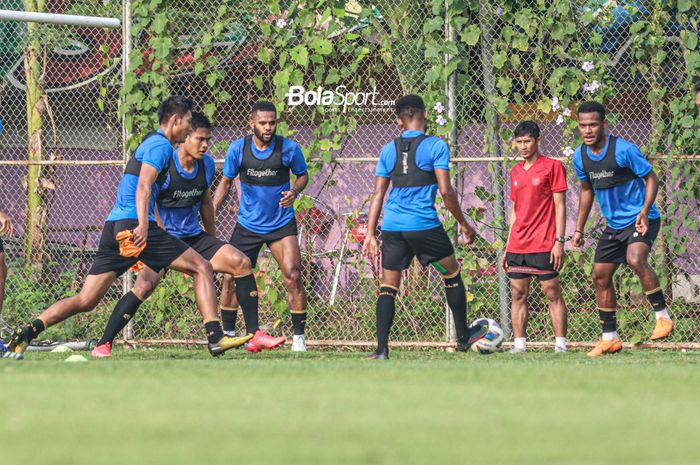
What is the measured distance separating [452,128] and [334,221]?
1781 millimetres

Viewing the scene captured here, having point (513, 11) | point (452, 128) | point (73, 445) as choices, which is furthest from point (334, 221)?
point (73, 445)

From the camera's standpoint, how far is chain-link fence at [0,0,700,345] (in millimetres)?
12852

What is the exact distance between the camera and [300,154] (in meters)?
11.9

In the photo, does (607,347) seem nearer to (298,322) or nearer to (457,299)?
(457,299)

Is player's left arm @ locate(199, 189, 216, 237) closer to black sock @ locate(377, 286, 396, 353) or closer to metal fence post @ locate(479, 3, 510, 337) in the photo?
black sock @ locate(377, 286, 396, 353)

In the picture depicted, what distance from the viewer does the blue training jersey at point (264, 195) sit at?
464 inches

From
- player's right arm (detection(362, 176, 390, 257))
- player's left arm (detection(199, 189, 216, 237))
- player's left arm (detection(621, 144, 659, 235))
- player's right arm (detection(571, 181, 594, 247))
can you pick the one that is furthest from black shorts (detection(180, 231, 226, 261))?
player's left arm (detection(621, 144, 659, 235))

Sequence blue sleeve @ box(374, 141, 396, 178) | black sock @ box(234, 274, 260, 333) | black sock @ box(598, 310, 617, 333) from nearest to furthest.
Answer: blue sleeve @ box(374, 141, 396, 178)
black sock @ box(598, 310, 617, 333)
black sock @ box(234, 274, 260, 333)

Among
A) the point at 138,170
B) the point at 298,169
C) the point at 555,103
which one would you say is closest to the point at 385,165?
the point at 298,169

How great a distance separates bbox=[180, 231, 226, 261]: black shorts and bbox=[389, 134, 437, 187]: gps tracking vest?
1.67m

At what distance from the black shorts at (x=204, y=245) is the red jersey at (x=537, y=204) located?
Answer: 2746 millimetres

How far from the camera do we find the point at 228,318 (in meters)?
12.3

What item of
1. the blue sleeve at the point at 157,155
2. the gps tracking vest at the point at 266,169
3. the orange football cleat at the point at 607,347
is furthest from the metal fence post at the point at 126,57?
the orange football cleat at the point at 607,347

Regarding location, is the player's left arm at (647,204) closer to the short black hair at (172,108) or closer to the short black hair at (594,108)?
the short black hair at (594,108)
